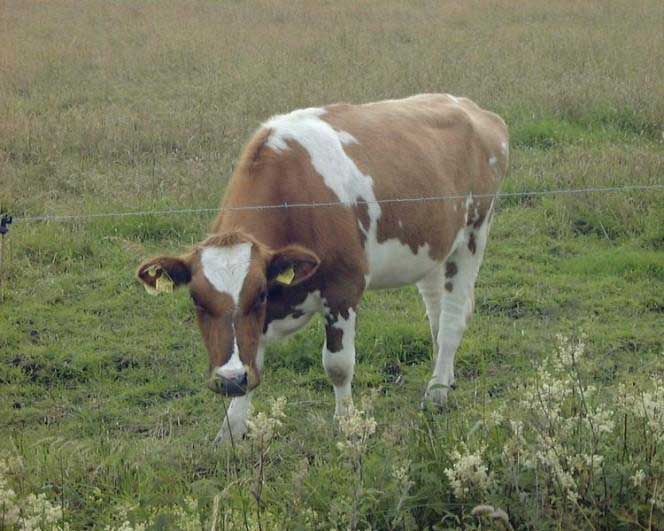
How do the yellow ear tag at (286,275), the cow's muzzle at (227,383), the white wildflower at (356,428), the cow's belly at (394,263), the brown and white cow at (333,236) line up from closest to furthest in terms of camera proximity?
1. the white wildflower at (356,428)
2. the cow's muzzle at (227,383)
3. the brown and white cow at (333,236)
4. the yellow ear tag at (286,275)
5. the cow's belly at (394,263)

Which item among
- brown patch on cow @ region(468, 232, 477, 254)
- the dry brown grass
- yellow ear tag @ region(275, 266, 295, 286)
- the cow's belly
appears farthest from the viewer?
the dry brown grass

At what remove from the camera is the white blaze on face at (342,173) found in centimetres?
616

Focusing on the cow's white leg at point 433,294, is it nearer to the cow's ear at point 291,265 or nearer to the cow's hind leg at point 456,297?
the cow's hind leg at point 456,297

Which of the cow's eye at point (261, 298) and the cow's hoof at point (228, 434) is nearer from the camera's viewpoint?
the cow's eye at point (261, 298)

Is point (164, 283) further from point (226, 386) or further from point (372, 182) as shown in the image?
point (372, 182)

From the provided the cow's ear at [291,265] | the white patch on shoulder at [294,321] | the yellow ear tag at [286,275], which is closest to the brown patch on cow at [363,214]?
the white patch on shoulder at [294,321]

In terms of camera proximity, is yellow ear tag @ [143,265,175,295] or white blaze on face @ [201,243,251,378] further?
yellow ear tag @ [143,265,175,295]

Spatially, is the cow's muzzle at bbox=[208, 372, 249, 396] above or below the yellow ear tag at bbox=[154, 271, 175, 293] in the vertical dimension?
below

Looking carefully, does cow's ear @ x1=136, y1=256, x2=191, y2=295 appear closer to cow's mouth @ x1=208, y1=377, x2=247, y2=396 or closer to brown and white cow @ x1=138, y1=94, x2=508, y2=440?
brown and white cow @ x1=138, y1=94, x2=508, y2=440

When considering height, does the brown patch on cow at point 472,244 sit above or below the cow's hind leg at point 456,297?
above

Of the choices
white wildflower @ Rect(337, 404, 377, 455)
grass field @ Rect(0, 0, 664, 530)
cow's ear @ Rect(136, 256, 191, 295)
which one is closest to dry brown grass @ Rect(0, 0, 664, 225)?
grass field @ Rect(0, 0, 664, 530)

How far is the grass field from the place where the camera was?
3.98 metres

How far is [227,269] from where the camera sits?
547cm

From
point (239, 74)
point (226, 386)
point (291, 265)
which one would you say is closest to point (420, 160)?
point (291, 265)
